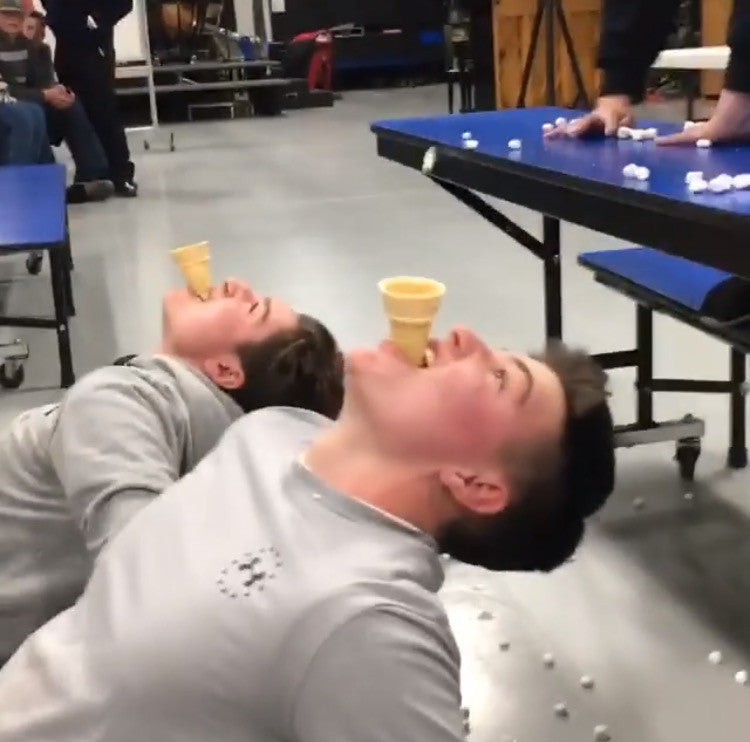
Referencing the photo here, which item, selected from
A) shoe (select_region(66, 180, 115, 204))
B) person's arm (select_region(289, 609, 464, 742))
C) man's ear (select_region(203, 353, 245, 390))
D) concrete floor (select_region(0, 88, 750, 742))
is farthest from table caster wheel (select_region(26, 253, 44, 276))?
person's arm (select_region(289, 609, 464, 742))

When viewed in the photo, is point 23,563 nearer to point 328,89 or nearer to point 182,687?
point 182,687

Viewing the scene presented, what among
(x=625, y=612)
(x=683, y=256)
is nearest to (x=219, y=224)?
(x=625, y=612)

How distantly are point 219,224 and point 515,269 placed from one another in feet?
5.04

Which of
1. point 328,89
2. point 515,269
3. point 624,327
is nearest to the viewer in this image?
point 624,327

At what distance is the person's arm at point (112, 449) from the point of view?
1149 mm

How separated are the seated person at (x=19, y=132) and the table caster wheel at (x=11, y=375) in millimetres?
1788

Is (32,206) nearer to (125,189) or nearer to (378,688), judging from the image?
(378,688)

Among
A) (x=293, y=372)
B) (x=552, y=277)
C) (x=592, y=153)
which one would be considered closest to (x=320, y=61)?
(x=552, y=277)

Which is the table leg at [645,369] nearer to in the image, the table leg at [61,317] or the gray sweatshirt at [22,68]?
the table leg at [61,317]

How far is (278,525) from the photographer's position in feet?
3.07

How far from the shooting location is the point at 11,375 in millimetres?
2779

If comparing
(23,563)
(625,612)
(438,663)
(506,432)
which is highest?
(506,432)

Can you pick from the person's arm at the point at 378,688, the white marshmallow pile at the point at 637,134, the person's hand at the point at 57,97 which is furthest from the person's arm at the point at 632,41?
the person's hand at the point at 57,97

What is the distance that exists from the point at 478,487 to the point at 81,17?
15.7ft
